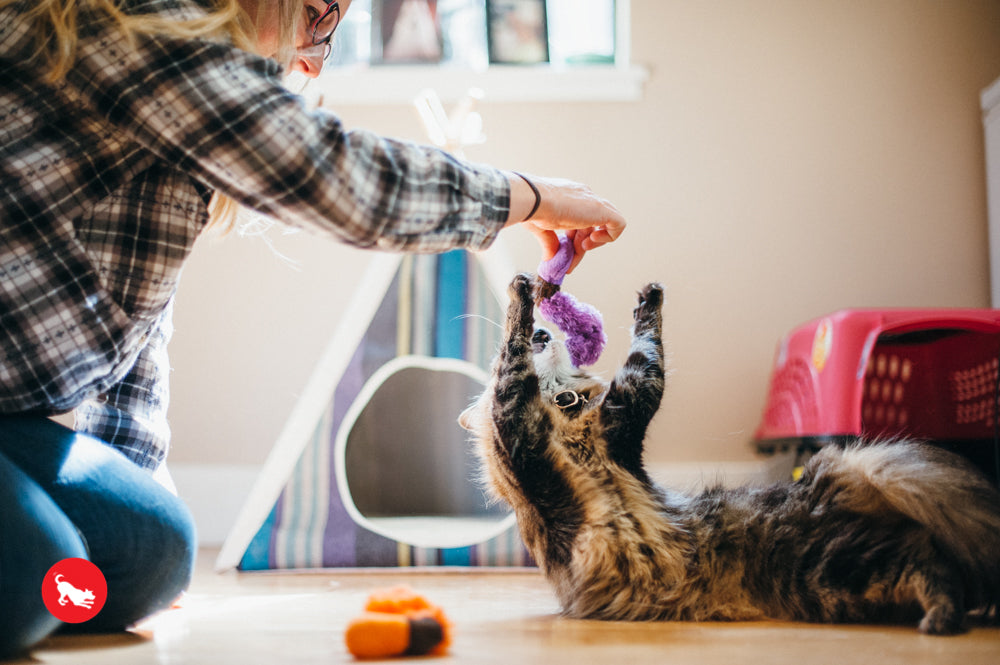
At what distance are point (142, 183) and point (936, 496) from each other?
919 millimetres

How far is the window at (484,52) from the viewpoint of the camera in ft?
7.14

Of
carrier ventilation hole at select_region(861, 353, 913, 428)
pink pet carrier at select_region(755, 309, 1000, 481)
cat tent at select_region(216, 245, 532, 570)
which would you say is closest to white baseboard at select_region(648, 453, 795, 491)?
pink pet carrier at select_region(755, 309, 1000, 481)

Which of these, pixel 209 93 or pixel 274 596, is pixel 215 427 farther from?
pixel 209 93

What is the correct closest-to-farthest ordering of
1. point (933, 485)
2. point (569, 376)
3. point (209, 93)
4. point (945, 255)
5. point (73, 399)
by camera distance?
point (209, 93) < point (73, 399) < point (933, 485) < point (569, 376) < point (945, 255)

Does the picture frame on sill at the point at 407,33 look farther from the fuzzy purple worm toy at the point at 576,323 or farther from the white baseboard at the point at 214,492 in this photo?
the fuzzy purple worm toy at the point at 576,323

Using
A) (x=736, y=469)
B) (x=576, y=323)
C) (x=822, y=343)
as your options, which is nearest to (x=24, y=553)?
(x=576, y=323)

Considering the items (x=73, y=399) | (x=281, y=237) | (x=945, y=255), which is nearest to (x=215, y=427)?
(x=281, y=237)

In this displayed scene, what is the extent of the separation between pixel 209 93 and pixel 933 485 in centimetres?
87

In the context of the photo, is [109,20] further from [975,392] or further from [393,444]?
[975,392]

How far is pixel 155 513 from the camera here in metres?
0.88

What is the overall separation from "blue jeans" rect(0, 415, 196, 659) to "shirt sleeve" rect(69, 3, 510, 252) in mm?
335

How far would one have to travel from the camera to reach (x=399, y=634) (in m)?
0.77

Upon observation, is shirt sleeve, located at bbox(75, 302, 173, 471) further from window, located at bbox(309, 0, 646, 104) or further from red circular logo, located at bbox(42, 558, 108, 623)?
window, located at bbox(309, 0, 646, 104)

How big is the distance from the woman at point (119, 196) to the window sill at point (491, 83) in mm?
1390
